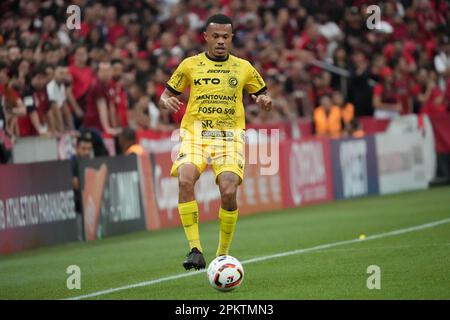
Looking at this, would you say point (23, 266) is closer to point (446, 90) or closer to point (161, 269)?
point (161, 269)

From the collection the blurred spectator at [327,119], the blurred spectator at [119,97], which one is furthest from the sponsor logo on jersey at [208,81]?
the blurred spectator at [327,119]

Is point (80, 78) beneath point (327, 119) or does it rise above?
above

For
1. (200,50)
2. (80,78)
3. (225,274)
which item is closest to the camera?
(225,274)

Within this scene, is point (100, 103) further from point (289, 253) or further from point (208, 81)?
point (208, 81)

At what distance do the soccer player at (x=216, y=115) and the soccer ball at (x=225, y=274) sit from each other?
1.19 meters

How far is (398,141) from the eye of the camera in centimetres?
2489

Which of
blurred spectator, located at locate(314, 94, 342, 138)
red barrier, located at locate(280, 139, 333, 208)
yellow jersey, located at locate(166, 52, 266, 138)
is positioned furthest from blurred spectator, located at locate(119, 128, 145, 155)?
yellow jersey, located at locate(166, 52, 266, 138)

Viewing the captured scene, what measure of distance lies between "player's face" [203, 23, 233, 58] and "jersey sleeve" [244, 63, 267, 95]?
35 centimetres

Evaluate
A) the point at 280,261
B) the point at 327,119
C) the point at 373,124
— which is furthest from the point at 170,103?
the point at 373,124

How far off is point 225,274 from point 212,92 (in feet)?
7.51

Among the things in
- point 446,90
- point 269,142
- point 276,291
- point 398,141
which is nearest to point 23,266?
point 276,291

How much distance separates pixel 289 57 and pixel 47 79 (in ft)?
31.7

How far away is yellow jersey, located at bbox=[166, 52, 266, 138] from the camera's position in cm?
1131

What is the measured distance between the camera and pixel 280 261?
1248cm
